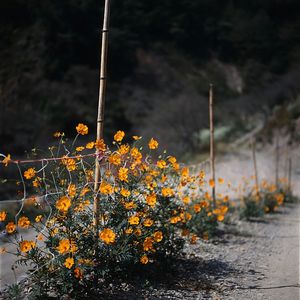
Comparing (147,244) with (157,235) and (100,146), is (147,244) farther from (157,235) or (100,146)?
(100,146)

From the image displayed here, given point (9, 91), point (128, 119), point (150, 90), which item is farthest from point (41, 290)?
point (150, 90)

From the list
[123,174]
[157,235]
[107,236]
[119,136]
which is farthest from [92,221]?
[119,136]

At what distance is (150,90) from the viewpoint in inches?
768

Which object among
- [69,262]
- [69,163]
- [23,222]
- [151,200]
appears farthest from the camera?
[151,200]

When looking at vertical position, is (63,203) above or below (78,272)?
above

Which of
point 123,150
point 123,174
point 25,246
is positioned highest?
point 123,150

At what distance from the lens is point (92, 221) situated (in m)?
2.98

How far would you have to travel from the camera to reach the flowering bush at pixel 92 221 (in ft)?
8.93

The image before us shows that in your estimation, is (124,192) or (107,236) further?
(124,192)

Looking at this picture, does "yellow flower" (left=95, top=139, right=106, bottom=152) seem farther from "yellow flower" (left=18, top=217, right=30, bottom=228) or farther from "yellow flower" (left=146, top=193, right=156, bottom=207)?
"yellow flower" (left=18, top=217, right=30, bottom=228)

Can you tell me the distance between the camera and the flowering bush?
8.93ft

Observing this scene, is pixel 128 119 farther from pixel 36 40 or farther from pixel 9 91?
pixel 9 91

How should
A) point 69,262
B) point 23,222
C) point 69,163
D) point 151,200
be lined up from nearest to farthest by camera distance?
point 69,262
point 23,222
point 69,163
point 151,200

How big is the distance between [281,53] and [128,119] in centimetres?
902
